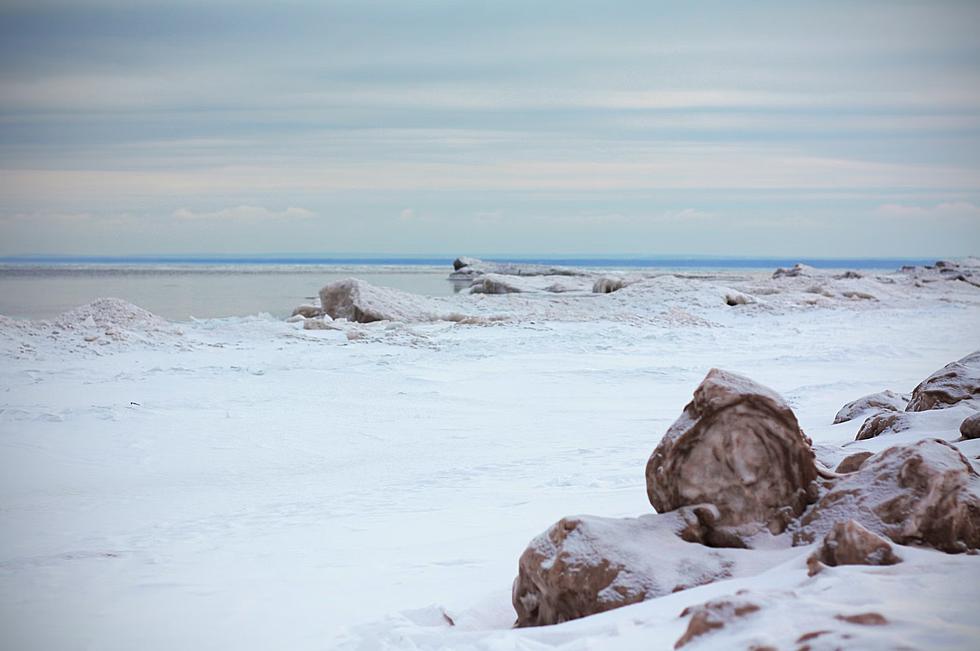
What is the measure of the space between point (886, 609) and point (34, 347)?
392 inches

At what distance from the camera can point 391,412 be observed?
752cm

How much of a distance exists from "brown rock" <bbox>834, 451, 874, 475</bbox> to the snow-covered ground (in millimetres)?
184

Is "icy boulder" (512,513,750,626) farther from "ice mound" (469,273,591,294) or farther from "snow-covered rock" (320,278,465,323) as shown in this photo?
"ice mound" (469,273,591,294)

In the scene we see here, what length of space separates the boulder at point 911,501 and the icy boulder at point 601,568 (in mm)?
426

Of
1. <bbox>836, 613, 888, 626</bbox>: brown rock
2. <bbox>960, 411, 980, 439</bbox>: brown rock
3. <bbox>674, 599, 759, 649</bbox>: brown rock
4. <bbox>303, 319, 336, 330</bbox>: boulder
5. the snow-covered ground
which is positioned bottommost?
the snow-covered ground

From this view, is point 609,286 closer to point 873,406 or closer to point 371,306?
point 371,306

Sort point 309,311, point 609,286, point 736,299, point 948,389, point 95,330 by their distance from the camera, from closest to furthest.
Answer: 1. point 948,389
2. point 95,330
3. point 309,311
4. point 736,299
5. point 609,286

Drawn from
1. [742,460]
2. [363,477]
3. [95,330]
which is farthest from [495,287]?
[742,460]

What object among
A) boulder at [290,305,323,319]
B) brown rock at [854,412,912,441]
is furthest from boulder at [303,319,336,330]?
brown rock at [854,412,912,441]

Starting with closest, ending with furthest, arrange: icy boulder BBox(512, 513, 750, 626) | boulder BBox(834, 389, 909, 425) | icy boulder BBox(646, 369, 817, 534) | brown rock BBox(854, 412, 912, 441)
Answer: icy boulder BBox(512, 513, 750, 626) → icy boulder BBox(646, 369, 817, 534) → brown rock BBox(854, 412, 912, 441) → boulder BBox(834, 389, 909, 425)

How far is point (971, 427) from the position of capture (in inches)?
163

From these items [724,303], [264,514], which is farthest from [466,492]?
[724,303]

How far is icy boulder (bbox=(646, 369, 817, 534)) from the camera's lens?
3195 mm

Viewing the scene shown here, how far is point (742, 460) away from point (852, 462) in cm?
82
